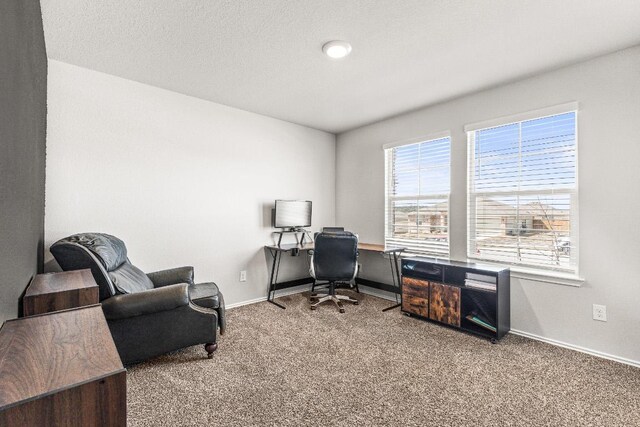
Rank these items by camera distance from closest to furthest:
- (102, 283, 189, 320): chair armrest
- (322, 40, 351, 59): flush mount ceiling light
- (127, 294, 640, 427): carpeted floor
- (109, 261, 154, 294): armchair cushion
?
(127, 294, 640, 427): carpeted floor, (102, 283, 189, 320): chair armrest, (109, 261, 154, 294): armchair cushion, (322, 40, 351, 59): flush mount ceiling light

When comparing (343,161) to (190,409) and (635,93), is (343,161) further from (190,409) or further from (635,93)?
(190,409)

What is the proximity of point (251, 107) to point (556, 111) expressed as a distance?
3.18 meters

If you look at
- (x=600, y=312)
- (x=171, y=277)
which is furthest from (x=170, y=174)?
(x=600, y=312)

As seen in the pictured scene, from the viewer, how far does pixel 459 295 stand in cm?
301

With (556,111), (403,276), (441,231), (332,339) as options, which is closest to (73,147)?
(332,339)

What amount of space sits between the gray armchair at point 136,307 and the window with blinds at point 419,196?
2.61m

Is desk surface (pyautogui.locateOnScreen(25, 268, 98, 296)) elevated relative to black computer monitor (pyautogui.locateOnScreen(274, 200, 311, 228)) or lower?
lower

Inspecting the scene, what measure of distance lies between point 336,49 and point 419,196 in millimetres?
2194

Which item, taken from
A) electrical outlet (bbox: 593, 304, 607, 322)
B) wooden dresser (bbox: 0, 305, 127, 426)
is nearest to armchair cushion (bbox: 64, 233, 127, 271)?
wooden dresser (bbox: 0, 305, 127, 426)

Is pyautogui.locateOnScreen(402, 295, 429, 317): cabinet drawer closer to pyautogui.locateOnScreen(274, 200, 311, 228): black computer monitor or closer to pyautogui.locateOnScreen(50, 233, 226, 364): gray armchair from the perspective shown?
pyautogui.locateOnScreen(274, 200, 311, 228): black computer monitor

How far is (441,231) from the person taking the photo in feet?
12.0

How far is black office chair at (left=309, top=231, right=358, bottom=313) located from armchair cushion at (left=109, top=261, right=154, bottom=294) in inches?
69.1

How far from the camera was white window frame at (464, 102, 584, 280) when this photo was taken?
266 cm

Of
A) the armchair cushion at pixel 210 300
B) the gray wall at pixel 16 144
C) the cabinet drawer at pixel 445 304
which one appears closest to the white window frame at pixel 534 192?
the cabinet drawer at pixel 445 304
